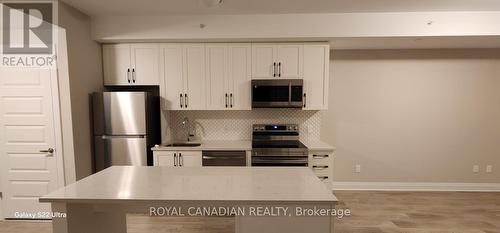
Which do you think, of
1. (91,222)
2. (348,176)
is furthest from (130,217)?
(348,176)

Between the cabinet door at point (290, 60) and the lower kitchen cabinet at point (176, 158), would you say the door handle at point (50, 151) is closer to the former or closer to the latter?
the lower kitchen cabinet at point (176, 158)

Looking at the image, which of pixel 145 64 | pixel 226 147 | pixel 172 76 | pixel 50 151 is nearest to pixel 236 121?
pixel 226 147

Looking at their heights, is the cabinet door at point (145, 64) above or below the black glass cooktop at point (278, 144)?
above

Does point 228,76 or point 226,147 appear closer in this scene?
point 226,147

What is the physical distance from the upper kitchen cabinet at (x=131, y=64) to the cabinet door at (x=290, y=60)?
167cm

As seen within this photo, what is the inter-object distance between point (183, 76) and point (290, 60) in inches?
58.4

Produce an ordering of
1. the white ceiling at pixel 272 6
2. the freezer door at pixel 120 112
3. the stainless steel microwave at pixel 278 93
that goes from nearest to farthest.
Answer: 1. the white ceiling at pixel 272 6
2. the freezer door at pixel 120 112
3. the stainless steel microwave at pixel 278 93

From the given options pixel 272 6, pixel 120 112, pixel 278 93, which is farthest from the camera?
pixel 278 93

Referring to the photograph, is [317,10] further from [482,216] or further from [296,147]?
[482,216]

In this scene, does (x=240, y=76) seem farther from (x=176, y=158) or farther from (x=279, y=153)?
(x=176, y=158)

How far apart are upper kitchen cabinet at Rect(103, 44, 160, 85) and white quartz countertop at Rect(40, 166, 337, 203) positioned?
64.5 inches

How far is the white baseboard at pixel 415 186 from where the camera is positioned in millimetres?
4043

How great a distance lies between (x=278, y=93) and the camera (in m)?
3.34

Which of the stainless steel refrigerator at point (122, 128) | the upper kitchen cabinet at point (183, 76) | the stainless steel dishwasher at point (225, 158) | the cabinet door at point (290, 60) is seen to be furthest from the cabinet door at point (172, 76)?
the cabinet door at point (290, 60)
